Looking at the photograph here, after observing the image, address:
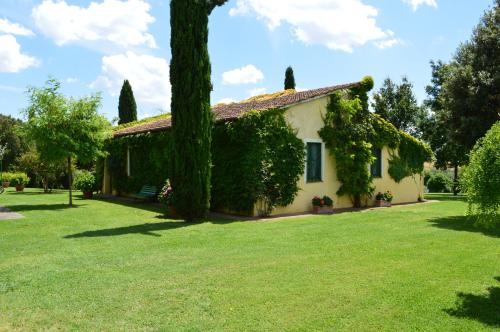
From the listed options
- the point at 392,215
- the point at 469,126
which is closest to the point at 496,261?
the point at 392,215

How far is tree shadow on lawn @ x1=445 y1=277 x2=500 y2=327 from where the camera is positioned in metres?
5.03

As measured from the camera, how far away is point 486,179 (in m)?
Answer: 5.78

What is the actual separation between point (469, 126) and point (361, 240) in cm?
872

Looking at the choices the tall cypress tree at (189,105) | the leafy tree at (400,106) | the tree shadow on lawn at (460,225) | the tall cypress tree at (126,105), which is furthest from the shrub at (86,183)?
the leafy tree at (400,106)

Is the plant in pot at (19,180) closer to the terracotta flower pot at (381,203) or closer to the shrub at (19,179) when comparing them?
the shrub at (19,179)

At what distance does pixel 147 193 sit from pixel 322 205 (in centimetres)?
799

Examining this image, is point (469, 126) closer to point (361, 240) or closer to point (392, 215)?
point (392, 215)

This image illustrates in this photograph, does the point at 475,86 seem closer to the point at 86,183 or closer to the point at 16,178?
the point at 86,183

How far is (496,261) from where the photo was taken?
7832 mm

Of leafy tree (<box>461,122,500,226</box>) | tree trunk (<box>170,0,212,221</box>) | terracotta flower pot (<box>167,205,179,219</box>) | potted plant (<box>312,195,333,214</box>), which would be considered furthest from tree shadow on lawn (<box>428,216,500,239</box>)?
terracotta flower pot (<box>167,205,179,219</box>)

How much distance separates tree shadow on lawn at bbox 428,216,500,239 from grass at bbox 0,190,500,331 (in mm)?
172

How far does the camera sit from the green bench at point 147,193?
1883 cm

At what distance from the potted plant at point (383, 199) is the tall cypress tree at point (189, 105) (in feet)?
29.4

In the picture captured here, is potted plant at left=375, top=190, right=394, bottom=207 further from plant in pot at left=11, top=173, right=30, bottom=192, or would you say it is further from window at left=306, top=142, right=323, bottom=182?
plant in pot at left=11, top=173, right=30, bottom=192
